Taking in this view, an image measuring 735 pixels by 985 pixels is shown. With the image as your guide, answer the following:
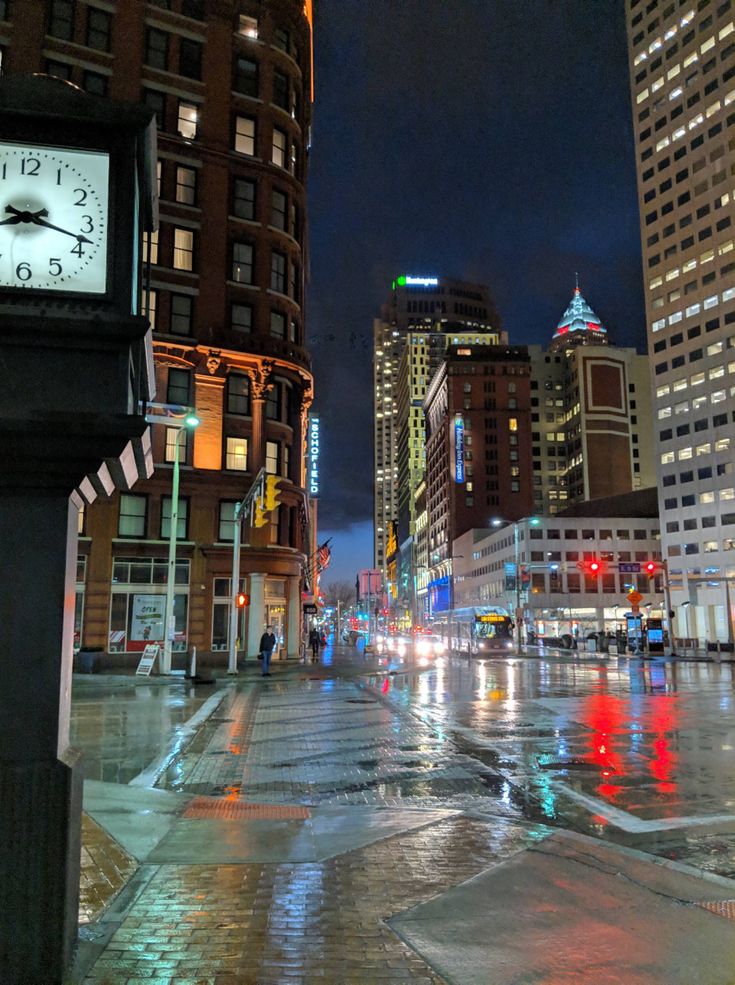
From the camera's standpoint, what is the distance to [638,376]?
16438cm

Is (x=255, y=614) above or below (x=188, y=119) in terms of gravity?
below

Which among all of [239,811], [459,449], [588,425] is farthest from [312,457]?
[588,425]

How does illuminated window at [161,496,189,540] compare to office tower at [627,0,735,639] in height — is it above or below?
below

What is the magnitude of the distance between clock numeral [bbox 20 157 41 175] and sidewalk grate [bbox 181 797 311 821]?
6.32 meters

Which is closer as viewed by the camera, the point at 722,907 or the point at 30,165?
the point at 30,165

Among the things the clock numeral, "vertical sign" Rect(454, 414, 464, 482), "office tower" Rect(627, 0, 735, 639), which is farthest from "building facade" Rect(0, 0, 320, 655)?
"vertical sign" Rect(454, 414, 464, 482)

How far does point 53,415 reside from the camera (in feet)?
14.3

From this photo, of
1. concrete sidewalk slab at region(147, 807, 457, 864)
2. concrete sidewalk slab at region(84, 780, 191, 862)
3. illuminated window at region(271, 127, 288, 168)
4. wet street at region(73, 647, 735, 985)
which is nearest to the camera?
wet street at region(73, 647, 735, 985)

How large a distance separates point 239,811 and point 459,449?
440 ft

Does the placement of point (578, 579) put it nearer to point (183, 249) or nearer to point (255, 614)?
point (255, 614)

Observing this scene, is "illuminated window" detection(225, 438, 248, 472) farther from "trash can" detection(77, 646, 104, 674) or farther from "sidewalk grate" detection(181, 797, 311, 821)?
"sidewalk grate" detection(181, 797, 311, 821)

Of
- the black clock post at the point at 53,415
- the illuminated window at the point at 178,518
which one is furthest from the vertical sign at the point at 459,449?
the black clock post at the point at 53,415

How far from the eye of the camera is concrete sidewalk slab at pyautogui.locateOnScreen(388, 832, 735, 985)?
4324 mm

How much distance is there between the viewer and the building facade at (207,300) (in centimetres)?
3688
